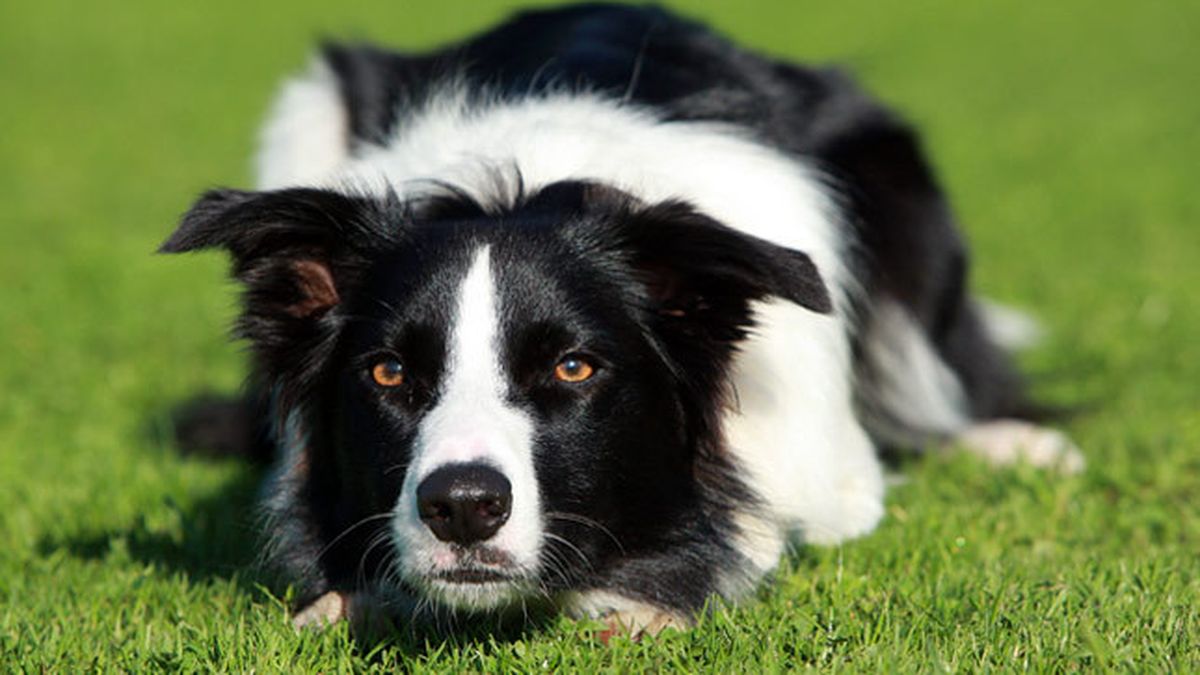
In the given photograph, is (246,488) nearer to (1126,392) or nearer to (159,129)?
(1126,392)

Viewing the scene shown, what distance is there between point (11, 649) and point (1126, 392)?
507 cm

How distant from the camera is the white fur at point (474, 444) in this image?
154 inches

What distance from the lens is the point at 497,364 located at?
13.6 feet

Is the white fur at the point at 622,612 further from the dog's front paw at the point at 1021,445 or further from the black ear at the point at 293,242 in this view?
the dog's front paw at the point at 1021,445

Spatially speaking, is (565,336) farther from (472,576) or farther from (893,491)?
(893,491)

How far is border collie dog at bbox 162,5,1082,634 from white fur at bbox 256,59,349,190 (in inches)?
32.8

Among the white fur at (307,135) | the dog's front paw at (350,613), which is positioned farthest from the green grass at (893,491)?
the white fur at (307,135)

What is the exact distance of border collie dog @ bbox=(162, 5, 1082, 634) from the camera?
13.6ft

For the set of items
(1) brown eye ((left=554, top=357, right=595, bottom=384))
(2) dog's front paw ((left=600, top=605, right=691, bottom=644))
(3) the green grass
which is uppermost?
(1) brown eye ((left=554, top=357, right=595, bottom=384))

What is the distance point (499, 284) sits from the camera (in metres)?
4.23

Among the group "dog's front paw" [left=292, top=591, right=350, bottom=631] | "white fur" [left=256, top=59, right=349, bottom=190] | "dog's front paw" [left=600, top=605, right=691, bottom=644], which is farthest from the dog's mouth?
"white fur" [left=256, top=59, right=349, bottom=190]

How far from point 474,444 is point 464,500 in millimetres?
156

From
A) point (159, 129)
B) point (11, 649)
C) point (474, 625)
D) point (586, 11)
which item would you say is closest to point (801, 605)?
point (474, 625)

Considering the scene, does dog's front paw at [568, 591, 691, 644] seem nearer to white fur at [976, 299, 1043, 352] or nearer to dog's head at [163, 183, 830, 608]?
dog's head at [163, 183, 830, 608]
